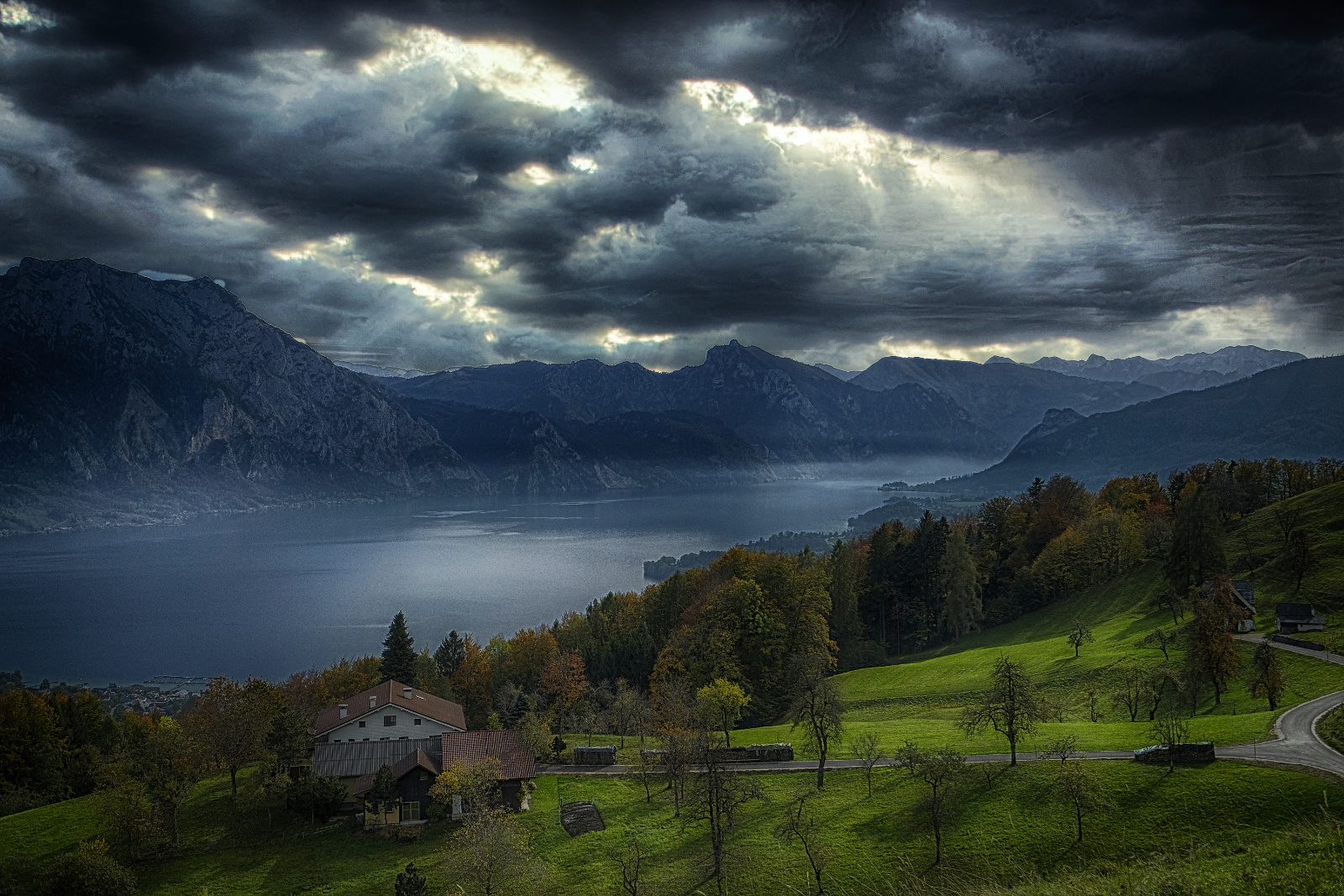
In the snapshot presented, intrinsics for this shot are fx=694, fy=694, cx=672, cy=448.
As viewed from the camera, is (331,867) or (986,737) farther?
(986,737)

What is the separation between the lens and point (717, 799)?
27266 millimetres

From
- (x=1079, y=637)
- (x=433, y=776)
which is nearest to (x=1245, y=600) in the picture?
(x=1079, y=637)

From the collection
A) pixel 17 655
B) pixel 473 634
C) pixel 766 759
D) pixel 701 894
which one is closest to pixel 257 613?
pixel 17 655

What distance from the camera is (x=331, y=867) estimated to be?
109 ft

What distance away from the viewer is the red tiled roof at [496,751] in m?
40.0

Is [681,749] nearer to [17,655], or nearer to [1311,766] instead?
[1311,766]

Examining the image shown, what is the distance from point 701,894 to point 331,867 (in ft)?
62.7

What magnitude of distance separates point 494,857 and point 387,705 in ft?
71.8

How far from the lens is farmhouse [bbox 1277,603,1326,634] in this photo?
155ft

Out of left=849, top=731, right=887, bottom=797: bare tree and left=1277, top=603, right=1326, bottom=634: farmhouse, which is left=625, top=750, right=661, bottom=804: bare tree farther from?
left=1277, top=603, right=1326, bottom=634: farmhouse

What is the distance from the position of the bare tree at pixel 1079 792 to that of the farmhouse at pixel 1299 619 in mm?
32516

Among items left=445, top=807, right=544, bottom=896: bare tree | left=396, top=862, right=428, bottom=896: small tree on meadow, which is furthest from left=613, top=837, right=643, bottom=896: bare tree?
left=396, top=862, right=428, bottom=896: small tree on meadow

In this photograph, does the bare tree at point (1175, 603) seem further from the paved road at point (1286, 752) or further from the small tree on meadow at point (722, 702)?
the small tree on meadow at point (722, 702)

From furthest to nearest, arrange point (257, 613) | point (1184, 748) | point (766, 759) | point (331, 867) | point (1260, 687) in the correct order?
1. point (257, 613)
2. point (766, 759)
3. point (1260, 687)
4. point (331, 867)
5. point (1184, 748)
